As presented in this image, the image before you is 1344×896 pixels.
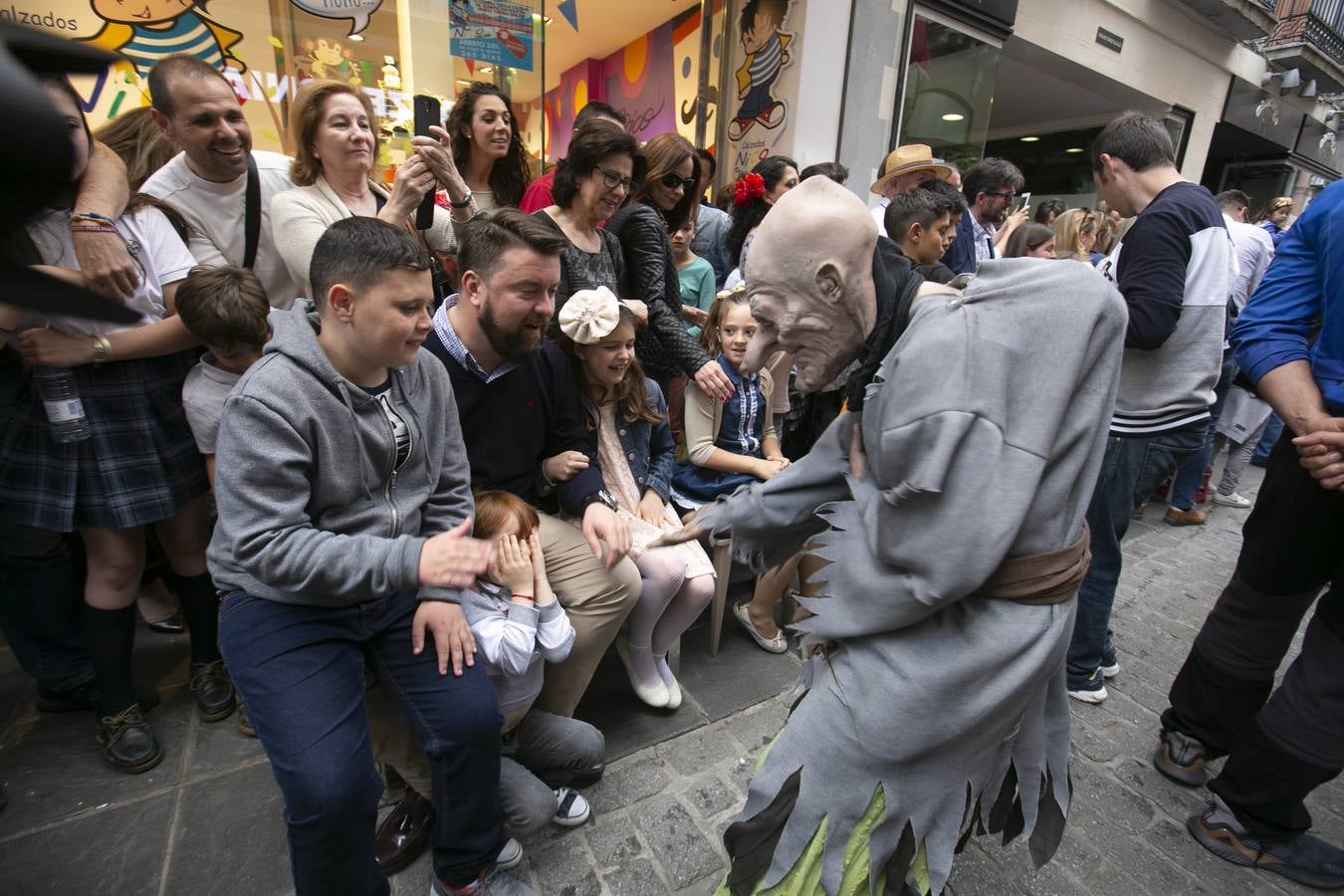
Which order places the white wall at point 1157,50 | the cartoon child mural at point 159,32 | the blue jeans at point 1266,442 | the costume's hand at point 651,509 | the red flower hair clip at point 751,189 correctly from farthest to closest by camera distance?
the white wall at point 1157,50 → the blue jeans at point 1266,442 → the red flower hair clip at point 751,189 → the cartoon child mural at point 159,32 → the costume's hand at point 651,509

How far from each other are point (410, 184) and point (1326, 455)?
308cm

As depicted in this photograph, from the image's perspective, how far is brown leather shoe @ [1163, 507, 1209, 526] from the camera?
488 cm

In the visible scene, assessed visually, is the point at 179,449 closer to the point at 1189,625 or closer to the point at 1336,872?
the point at 1336,872

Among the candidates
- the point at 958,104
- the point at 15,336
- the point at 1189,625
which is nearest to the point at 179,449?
the point at 15,336

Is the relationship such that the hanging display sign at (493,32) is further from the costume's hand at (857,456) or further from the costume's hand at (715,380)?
the costume's hand at (857,456)

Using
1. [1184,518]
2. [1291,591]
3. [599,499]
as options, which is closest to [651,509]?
[599,499]

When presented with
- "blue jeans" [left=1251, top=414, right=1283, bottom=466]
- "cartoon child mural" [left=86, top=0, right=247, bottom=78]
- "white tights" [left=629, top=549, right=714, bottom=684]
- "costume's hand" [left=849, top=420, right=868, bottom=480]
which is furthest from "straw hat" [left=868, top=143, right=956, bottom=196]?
"blue jeans" [left=1251, top=414, right=1283, bottom=466]

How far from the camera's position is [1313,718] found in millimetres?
1883

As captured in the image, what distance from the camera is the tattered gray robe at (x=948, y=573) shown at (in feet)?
3.31

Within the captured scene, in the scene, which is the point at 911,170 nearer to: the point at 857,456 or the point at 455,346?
the point at 455,346

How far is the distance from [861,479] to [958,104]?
7.99 metres

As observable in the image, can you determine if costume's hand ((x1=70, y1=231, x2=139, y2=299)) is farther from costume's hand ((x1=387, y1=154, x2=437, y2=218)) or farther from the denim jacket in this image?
the denim jacket

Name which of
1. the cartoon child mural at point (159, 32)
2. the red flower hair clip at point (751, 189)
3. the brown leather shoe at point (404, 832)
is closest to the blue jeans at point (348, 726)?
the brown leather shoe at point (404, 832)

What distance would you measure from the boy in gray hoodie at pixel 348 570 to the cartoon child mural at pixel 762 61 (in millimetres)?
5442
